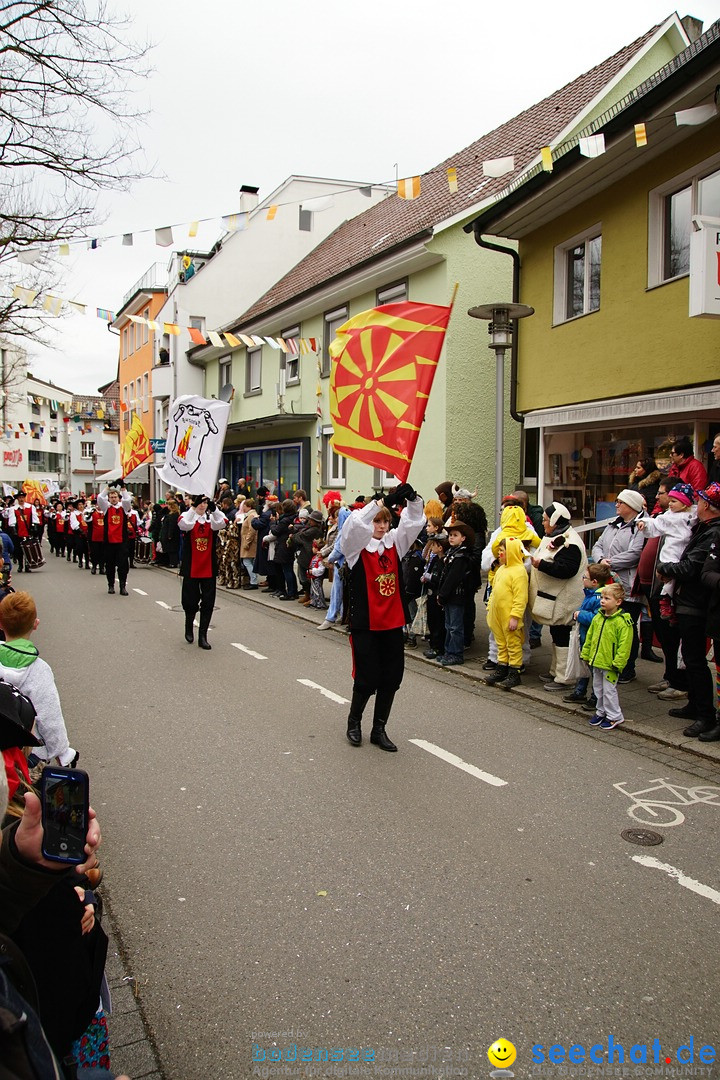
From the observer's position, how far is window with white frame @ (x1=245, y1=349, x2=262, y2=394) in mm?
25328

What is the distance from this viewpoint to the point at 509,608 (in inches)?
296

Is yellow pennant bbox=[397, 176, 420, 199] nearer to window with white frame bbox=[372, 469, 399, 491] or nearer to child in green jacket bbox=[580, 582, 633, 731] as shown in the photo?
child in green jacket bbox=[580, 582, 633, 731]

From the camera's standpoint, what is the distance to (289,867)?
395cm

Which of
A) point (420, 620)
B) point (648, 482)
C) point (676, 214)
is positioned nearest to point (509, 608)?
point (648, 482)

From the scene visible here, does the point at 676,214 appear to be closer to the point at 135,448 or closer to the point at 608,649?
the point at 608,649

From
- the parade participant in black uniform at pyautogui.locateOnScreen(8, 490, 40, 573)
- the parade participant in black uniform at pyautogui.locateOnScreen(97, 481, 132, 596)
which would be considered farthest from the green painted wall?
the parade participant in black uniform at pyautogui.locateOnScreen(8, 490, 40, 573)

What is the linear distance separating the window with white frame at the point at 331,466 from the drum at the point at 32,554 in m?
8.60

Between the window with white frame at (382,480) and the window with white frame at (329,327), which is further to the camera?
the window with white frame at (329,327)

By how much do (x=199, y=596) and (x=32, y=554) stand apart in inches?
576

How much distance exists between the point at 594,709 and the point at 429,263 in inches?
460

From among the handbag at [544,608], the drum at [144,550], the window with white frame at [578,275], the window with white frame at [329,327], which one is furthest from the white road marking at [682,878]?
the drum at [144,550]

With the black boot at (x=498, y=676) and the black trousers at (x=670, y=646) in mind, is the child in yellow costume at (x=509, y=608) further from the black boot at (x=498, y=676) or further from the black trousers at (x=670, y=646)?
the black trousers at (x=670, y=646)

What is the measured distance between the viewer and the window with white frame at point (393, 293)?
17141 mm

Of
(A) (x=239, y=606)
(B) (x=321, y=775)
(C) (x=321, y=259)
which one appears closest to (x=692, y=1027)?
(B) (x=321, y=775)
